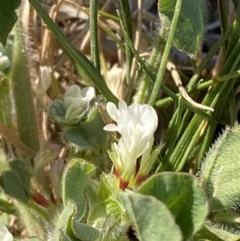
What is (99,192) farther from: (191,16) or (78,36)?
(78,36)

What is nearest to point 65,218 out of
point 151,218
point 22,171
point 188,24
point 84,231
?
point 84,231

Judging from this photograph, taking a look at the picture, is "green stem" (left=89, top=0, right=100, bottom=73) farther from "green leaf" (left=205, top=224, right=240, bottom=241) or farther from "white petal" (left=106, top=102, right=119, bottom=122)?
"green leaf" (left=205, top=224, right=240, bottom=241)


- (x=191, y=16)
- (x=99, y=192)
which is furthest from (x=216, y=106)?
(x=99, y=192)

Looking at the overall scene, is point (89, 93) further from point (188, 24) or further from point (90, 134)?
point (188, 24)

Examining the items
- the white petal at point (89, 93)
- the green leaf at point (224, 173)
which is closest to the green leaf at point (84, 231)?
the green leaf at point (224, 173)

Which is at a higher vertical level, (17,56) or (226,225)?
(17,56)

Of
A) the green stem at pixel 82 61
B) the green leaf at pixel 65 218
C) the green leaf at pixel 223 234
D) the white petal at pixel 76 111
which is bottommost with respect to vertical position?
the green leaf at pixel 223 234

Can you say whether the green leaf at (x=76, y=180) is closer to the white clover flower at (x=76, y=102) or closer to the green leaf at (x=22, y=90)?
the white clover flower at (x=76, y=102)
